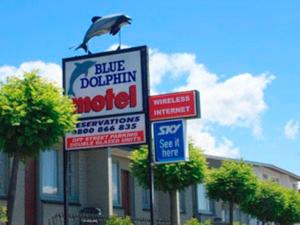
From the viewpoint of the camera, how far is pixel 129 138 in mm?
20344

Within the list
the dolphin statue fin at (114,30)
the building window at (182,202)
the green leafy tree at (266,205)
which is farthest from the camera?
the green leafy tree at (266,205)

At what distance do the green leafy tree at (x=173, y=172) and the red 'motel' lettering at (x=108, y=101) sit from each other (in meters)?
4.41

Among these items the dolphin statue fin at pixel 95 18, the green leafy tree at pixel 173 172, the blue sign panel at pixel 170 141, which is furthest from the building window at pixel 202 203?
the dolphin statue fin at pixel 95 18

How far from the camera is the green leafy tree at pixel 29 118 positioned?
626 inches

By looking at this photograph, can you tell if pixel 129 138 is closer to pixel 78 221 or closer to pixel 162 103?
pixel 162 103

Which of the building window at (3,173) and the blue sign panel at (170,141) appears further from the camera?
the building window at (3,173)

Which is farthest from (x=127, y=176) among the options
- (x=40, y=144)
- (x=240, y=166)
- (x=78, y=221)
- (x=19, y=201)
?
(x=40, y=144)

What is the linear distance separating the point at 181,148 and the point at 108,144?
2.08 m

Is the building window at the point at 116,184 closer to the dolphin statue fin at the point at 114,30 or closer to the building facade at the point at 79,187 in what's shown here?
the building facade at the point at 79,187

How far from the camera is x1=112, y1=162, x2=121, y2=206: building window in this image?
30.1 meters

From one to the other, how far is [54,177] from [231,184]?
809 centimetres

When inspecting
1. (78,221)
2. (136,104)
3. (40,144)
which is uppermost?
(136,104)

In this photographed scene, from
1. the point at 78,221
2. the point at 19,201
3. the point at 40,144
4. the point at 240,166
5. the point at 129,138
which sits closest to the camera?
the point at 40,144

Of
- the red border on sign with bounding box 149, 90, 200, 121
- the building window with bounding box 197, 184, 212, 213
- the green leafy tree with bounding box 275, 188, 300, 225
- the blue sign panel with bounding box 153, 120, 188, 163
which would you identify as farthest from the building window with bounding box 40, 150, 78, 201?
the green leafy tree with bounding box 275, 188, 300, 225
